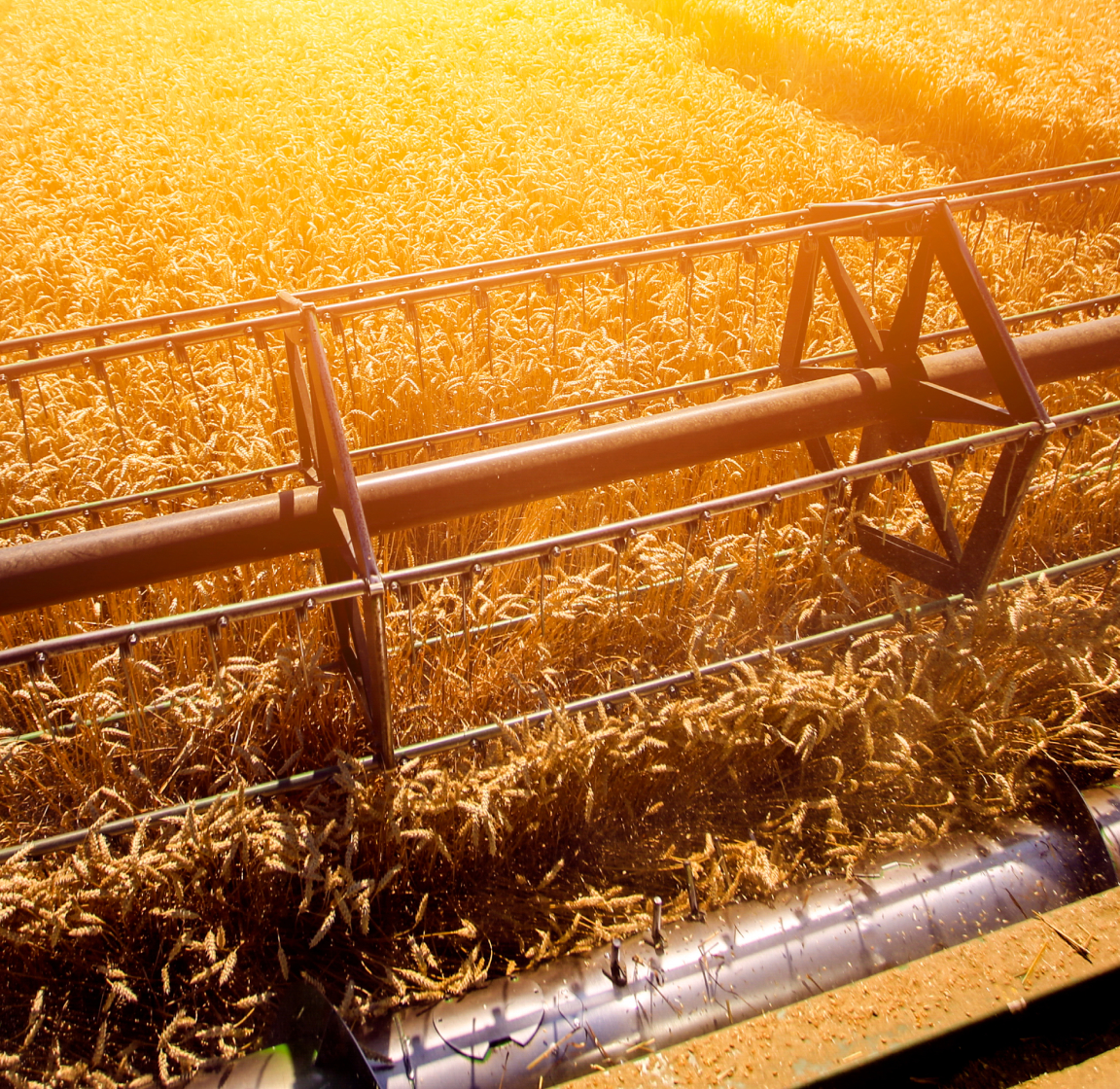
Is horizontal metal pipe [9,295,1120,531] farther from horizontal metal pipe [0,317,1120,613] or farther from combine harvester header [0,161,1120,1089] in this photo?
horizontal metal pipe [0,317,1120,613]

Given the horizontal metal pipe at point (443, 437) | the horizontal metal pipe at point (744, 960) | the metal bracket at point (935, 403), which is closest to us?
the horizontal metal pipe at point (744, 960)

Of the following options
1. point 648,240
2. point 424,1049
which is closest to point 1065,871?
point 424,1049

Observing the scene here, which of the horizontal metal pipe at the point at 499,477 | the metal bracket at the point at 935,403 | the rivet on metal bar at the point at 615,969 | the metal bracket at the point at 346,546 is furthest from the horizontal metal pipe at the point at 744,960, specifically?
the horizontal metal pipe at the point at 499,477

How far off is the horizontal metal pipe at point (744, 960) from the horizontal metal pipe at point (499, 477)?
1029mm

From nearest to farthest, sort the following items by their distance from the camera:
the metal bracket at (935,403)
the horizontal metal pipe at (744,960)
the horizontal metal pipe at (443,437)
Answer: the horizontal metal pipe at (744,960) → the metal bracket at (935,403) → the horizontal metal pipe at (443,437)

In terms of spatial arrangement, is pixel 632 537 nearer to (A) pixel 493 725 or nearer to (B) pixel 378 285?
(A) pixel 493 725

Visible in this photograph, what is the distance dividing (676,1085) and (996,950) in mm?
712

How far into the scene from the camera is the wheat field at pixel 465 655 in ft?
5.76

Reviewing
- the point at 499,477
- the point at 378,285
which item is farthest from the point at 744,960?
the point at 378,285

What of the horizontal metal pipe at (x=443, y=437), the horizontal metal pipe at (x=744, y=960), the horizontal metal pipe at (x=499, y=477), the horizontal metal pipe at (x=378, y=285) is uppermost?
the horizontal metal pipe at (x=378, y=285)

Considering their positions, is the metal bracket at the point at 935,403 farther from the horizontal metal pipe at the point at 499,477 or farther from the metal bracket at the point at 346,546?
the metal bracket at the point at 346,546

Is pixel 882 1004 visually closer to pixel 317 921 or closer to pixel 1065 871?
pixel 1065 871

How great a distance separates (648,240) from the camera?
281 cm

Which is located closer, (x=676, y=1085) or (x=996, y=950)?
(x=676, y=1085)
